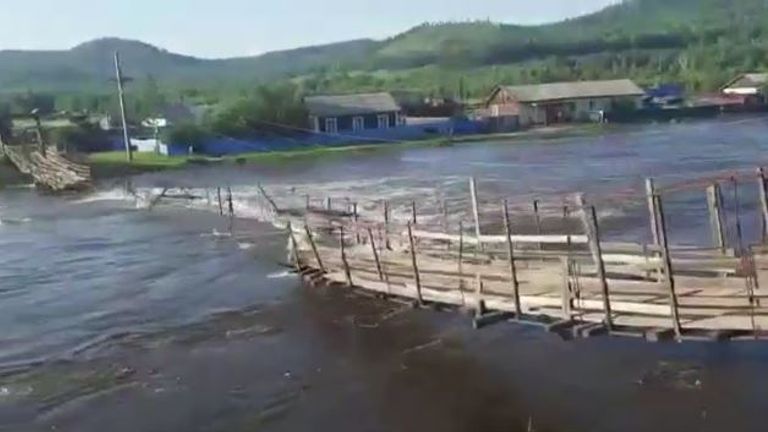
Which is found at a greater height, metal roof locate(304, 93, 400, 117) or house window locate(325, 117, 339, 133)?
metal roof locate(304, 93, 400, 117)

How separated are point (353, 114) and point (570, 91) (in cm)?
2278

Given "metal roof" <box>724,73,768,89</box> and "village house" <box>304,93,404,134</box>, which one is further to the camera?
"metal roof" <box>724,73,768,89</box>

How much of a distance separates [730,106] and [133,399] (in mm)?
89260

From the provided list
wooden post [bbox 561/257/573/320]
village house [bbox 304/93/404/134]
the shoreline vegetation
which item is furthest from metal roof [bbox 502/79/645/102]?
wooden post [bbox 561/257/573/320]

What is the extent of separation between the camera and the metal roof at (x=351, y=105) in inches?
3519

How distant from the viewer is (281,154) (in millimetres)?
76875

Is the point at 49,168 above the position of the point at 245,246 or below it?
above

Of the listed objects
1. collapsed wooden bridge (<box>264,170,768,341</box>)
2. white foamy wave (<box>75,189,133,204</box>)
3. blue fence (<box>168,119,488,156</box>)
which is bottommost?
white foamy wave (<box>75,189,133,204</box>)

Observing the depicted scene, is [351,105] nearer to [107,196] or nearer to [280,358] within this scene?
[107,196]

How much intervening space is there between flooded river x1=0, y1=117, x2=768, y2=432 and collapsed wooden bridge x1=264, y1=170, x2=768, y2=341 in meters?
1.37

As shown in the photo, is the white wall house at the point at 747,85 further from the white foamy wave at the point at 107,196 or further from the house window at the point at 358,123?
the white foamy wave at the point at 107,196

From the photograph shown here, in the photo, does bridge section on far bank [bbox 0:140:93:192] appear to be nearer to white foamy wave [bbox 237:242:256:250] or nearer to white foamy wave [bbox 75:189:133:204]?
white foamy wave [bbox 75:189:133:204]

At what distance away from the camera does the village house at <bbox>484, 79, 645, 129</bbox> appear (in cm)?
9756

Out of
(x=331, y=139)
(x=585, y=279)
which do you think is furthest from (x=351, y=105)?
(x=585, y=279)
